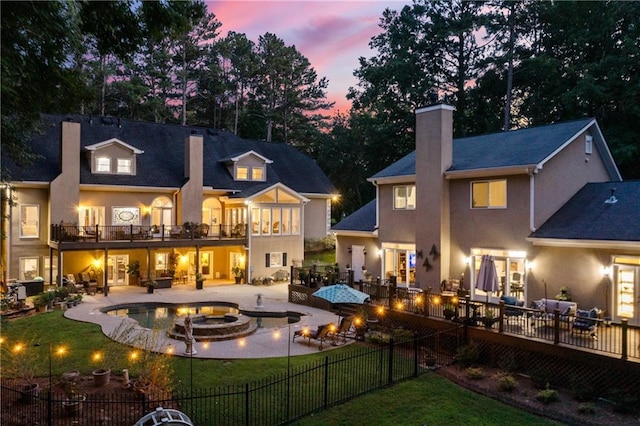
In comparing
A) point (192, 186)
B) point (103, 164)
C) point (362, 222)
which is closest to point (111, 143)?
point (103, 164)

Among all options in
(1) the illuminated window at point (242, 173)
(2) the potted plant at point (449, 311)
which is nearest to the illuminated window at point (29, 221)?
(1) the illuminated window at point (242, 173)

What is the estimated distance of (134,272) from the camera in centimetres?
2666

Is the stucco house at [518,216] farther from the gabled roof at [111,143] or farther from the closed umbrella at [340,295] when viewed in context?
the gabled roof at [111,143]

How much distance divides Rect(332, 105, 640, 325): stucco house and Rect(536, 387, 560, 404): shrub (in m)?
5.68

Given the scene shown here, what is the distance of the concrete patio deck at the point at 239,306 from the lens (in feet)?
48.2

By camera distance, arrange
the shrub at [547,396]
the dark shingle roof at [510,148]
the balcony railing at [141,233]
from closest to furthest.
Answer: the shrub at [547,396] → the dark shingle roof at [510,148] → the balcony railing at [141,233]

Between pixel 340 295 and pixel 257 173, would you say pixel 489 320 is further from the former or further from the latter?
pixel 257 173

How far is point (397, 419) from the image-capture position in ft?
33.6

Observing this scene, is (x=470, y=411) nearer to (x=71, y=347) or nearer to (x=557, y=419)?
(x=557, y=419)

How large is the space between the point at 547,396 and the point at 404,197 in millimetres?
12514

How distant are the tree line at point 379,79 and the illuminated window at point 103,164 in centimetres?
516

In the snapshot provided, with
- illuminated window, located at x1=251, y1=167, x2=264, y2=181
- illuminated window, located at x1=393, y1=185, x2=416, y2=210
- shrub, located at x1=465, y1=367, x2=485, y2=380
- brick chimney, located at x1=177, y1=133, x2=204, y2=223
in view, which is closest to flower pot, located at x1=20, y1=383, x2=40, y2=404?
shrub, located at x1=465, y1=367, x2=485, y2=380

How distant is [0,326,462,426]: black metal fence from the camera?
931cm

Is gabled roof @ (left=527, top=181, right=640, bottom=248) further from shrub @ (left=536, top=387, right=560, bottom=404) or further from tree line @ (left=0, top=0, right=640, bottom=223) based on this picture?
tree line @ (left=0, top=0, right=640, bottom=223)
